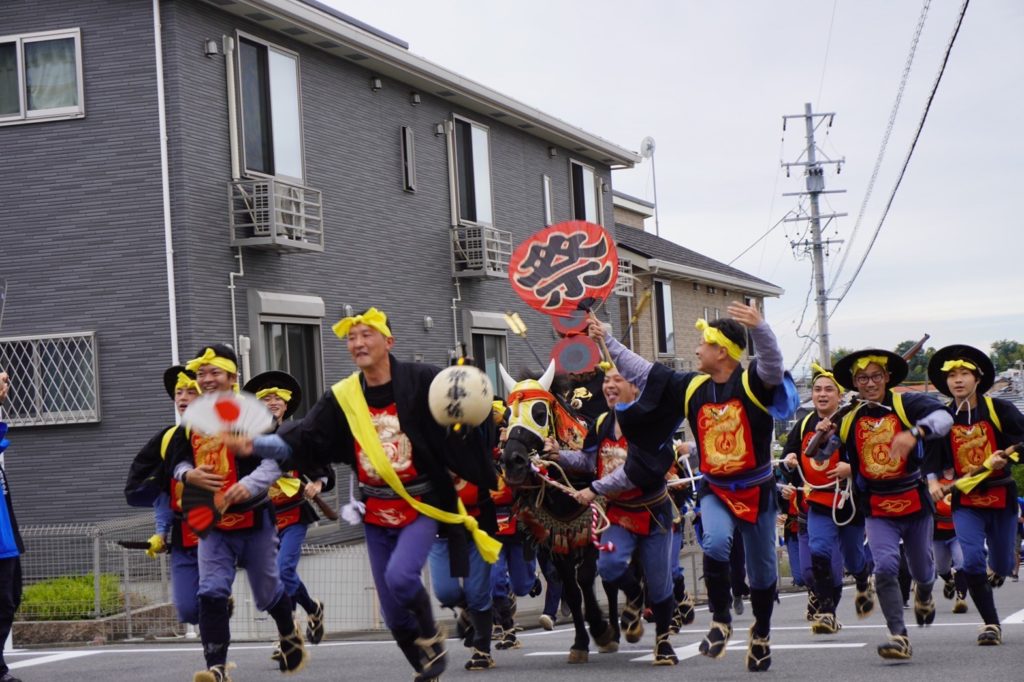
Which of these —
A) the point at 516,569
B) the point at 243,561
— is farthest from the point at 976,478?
the point at 243,561

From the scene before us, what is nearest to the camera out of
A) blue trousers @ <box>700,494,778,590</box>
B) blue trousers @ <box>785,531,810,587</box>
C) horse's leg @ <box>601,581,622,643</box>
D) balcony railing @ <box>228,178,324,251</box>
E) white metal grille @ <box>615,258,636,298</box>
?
blue trousers @ <box>700,494,778,590</box>

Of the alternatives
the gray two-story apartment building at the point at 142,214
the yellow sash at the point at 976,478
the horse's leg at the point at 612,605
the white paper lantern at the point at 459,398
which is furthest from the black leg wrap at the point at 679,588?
the gray two-story apartment building at the point at 142,214

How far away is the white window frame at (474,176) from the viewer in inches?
981

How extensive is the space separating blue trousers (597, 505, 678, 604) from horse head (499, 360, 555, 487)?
2.70 feet

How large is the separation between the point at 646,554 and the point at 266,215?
10.3m

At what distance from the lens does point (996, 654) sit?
941cm

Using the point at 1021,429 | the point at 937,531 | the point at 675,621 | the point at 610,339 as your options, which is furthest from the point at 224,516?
the point at 937,531

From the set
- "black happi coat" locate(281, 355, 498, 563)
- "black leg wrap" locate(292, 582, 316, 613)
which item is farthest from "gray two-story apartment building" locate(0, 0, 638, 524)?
"black happi coat" locate(281, 355, 498, 563)

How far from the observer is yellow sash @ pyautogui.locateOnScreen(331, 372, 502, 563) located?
26.7ft

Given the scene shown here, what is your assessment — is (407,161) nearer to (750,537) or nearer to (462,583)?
(462,583)

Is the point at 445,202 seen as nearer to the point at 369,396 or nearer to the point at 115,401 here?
the point at 115,401

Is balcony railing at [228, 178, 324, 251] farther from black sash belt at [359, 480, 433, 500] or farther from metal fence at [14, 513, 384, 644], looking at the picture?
black sash belt at [359, 480, 433, 500]

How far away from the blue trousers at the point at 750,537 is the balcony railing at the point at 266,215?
35.5 ft

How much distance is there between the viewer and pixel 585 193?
31.1 metres
